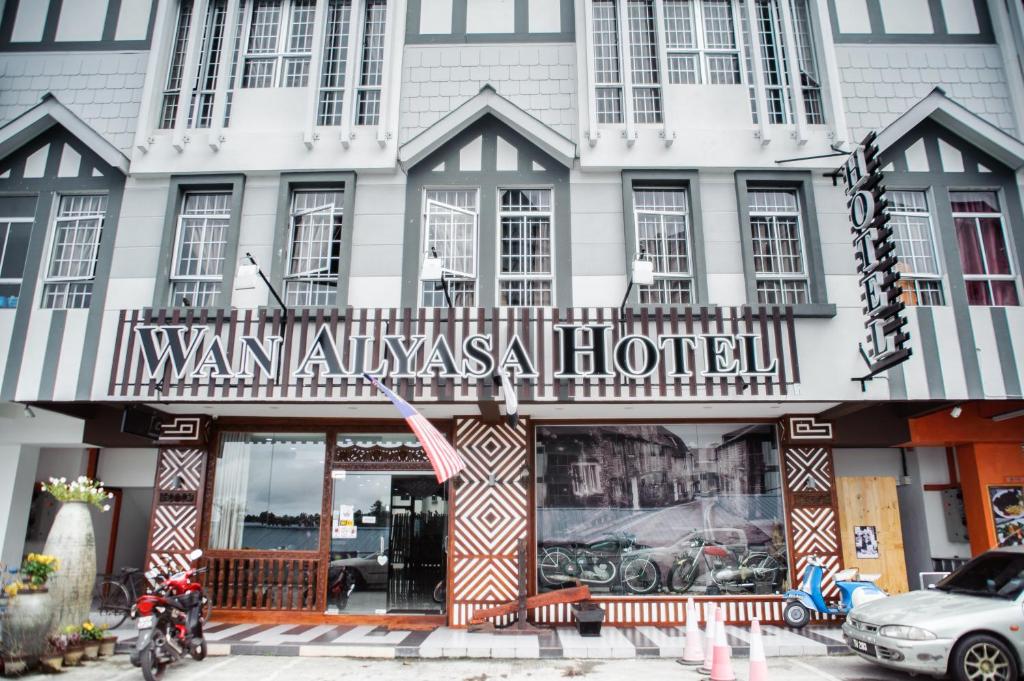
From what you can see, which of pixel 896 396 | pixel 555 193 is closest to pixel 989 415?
pixel 896 396

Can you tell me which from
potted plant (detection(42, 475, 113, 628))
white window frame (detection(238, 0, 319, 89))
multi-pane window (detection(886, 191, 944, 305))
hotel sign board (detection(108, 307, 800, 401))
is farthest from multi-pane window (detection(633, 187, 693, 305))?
potted plant (detection(42, 475, 113, 628))

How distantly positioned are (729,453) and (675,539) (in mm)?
1808

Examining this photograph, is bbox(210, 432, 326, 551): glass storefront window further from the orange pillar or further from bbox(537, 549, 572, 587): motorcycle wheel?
the orange pillar

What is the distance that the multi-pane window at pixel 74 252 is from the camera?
11.7 metres

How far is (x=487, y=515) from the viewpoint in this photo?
11156 millimetres

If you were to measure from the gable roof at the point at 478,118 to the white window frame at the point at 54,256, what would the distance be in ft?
18.4

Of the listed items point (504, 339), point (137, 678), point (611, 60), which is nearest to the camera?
point (137, 678)

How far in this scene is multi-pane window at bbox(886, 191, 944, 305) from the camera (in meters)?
11.5

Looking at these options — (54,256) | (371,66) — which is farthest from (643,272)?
(54,256)

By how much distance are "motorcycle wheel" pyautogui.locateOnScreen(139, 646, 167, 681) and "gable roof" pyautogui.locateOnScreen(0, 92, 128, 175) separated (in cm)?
833

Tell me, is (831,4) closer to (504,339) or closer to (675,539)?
(504,339)

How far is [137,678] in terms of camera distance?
26.9 feet

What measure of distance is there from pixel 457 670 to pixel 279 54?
1118 cm

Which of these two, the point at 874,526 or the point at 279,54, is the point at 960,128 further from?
the point at 279,54
